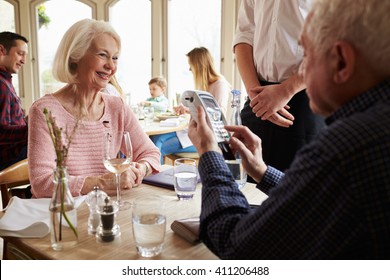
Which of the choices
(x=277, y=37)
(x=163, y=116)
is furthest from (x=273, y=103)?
(x=163, y=116)

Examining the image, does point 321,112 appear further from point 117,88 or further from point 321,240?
point 117,88

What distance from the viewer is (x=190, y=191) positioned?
52.9 inches

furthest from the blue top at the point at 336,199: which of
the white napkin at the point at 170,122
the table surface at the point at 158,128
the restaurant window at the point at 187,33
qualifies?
the restaurant window at the point at 187,33

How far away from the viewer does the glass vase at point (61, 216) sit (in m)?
0.96

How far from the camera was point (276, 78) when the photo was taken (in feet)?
5.88

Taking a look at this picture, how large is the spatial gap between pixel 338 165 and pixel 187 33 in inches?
222

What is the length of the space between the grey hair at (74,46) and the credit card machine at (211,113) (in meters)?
0.81

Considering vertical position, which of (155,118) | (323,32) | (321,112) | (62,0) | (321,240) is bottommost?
(155,118)

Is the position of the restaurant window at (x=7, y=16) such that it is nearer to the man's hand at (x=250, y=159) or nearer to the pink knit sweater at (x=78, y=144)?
the pink knit sweater at (x=78, y=144)

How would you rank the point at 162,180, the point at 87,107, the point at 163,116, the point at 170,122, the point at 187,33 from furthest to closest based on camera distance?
1. the point at 187,33
2. the point at 163,116
3. the point at 170,122
4. the point at 87,107
5. the point at 162,180

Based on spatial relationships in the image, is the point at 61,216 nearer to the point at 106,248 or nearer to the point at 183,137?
the point at 106,248

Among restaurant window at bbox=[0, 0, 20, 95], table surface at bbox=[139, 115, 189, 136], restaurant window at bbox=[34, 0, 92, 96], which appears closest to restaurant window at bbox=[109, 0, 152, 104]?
restaurant window at bbox=[34, 0, 92, 96]
